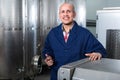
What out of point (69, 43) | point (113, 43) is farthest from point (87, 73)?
point (113, 43)

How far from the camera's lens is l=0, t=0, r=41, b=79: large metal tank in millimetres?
2844

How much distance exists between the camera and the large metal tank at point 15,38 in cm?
284

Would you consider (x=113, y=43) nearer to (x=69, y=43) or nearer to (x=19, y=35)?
(x=69, y=43)

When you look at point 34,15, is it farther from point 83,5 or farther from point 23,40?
point 83,5

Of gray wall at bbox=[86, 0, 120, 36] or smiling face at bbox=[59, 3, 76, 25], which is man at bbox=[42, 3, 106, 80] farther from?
gray wall at bbox=[86, 0, 120, 36]

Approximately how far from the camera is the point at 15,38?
115 inches

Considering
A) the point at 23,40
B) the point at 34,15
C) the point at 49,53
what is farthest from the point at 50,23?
the point at 49,53

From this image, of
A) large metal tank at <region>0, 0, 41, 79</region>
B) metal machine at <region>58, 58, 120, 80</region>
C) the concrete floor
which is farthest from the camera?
the concrete floor

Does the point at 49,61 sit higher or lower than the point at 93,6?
lower

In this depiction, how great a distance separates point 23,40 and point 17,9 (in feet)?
1.48

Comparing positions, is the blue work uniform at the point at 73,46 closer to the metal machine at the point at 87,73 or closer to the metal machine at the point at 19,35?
the metal machine at the point at 87,73

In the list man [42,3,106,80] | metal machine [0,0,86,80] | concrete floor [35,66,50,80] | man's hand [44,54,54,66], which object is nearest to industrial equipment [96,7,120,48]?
man [42,3,106,80]

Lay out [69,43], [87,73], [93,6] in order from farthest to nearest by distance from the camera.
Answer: [93,6], [69,43], [87,73]

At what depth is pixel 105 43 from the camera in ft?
6.33
